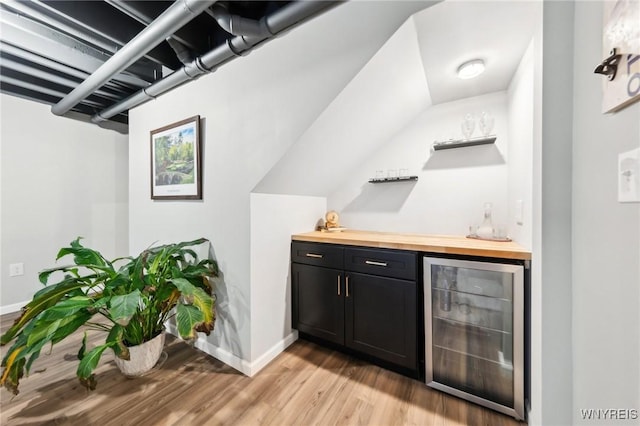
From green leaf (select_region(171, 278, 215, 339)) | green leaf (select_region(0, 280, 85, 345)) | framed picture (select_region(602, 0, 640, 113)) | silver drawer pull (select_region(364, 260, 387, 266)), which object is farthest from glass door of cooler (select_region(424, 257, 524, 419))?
green leaf (select_region(0, 280, 85, 345))

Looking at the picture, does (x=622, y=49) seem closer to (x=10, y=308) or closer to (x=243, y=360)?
(x=243, y=360)

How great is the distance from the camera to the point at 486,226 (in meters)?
1.83

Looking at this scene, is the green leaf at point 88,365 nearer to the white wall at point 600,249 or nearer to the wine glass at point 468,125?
the white wall at point 600,249

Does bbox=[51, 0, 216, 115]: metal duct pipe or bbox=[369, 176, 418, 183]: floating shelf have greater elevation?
bbox=[51, 0, 216, 115]: metal duct pipe

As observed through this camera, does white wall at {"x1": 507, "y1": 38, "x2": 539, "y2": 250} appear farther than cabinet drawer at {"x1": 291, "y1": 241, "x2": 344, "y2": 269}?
No

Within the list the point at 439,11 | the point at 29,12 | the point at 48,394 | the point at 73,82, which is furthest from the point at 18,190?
the point at 439,11

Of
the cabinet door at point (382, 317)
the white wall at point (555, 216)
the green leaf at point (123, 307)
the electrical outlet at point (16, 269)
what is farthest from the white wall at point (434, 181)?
the electrical outlet at point (16, 269)

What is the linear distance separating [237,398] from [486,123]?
2690 millimetres

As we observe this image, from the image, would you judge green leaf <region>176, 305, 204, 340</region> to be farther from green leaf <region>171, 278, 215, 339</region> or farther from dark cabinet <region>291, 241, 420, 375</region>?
dark cabinet <region>291, 241, 420, 375</region>

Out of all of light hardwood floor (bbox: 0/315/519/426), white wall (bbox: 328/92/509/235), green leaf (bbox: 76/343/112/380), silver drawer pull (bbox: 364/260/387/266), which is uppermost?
white wall (bbox: 328/92/509/235)

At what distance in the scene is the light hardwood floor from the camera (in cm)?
136

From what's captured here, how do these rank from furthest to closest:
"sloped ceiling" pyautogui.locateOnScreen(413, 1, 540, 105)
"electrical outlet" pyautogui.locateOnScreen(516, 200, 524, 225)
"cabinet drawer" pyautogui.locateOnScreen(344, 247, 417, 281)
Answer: "cabinet drawer" pyautogui.locateOnScreen(344, 247, 417, 281), "electrical outlet" pyautogui.locateOnScreen(516, 200, 524, 225), "sloped ceiling" pyautogui.locateOnScreen(413, 1, 540, 105)

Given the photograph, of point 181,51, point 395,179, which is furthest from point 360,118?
point 181,51

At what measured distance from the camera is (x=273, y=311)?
1940 mm
